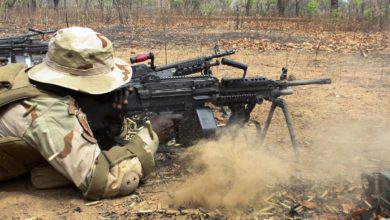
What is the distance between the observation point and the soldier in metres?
2.75

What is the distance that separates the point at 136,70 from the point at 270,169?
1484 millimetres

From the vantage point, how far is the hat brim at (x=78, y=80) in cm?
283

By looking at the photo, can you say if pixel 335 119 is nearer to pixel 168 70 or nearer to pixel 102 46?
pixel 168 70

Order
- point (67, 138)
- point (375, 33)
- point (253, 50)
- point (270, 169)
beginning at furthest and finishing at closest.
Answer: point (375, 33), point (253, 50), point (270, 169), point (67, 138)

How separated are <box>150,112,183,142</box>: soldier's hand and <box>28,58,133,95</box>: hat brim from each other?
1.85 feet

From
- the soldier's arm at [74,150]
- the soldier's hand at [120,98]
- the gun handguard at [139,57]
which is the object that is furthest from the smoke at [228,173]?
the gun handguard at [139,57]

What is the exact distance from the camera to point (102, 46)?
9.73ft

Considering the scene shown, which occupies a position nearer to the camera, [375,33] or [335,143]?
[335,143]

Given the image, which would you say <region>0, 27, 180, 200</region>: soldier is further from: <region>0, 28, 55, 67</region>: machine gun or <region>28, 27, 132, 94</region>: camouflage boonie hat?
<region>0, 28, 55, 67</region>: machine gun

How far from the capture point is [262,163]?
A: 13.0 ft

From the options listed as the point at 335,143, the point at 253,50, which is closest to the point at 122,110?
the point at 335,143

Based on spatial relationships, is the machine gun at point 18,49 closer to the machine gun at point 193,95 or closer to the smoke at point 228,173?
the machine gun at point 193,95

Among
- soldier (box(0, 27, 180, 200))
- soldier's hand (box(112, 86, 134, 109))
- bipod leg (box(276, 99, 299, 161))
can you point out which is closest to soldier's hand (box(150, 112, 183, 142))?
soldier's hand (box(112, 86, 134, 109))

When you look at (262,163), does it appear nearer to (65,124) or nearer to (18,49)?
(65,124)
